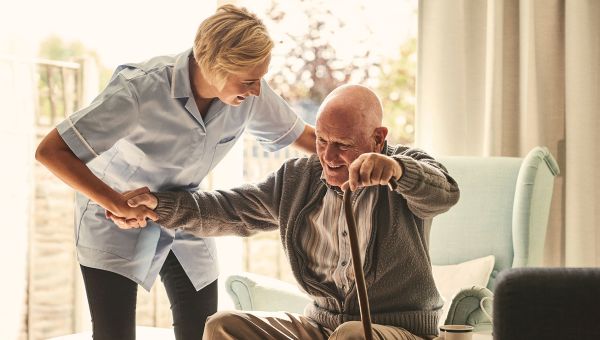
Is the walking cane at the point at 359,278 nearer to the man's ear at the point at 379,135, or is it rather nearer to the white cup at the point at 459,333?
the white cup at the point at 459,333

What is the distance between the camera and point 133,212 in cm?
187

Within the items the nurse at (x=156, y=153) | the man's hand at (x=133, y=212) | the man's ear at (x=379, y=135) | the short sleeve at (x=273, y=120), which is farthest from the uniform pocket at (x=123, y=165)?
the man's ear at (x=379, y=135)

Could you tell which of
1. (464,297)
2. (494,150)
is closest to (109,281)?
(464,297)

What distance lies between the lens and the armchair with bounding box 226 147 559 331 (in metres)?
2.70

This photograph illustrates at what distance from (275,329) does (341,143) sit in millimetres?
434

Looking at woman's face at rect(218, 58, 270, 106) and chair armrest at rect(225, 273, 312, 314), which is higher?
woman's face at rect(218, 58, 270, 106)

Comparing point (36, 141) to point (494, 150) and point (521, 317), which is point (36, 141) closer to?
point (494, 150)

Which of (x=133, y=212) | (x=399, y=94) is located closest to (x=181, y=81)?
(x=133, y=212)

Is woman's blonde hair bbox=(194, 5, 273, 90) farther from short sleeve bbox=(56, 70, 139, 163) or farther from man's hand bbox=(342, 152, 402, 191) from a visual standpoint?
man's hand bbox=(342, 152, 402, 191)

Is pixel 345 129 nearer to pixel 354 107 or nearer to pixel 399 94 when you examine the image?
pixel 354 107

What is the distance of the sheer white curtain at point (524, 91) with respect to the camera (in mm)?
2992

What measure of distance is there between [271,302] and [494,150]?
113cm

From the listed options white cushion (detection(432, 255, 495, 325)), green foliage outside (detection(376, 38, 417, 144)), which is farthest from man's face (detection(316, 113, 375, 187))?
green foliage outside (detection(376, 38, 417, 144))

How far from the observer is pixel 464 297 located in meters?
2.23
